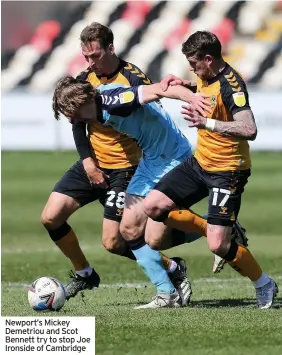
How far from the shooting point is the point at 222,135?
8.12 metres

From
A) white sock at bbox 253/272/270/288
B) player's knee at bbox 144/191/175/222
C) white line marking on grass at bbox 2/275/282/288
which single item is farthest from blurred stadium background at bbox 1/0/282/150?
white sock at bbox 253/272/270/288

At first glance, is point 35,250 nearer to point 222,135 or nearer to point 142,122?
point 142,122

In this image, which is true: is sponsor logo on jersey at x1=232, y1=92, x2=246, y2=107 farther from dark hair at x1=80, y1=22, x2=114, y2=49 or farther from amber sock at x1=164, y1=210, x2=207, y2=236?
dark hair at x1=80, y1=22, x2=114, y2=49

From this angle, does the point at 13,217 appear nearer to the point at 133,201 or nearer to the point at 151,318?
the point at 133,201

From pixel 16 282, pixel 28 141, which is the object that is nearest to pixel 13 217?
pixel 16 282

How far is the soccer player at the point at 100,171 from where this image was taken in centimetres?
881

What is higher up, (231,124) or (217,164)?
(231,124)

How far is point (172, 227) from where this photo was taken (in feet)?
28.3

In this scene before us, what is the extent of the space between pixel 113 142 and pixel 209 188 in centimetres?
113

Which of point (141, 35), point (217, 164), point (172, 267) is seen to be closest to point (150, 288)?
point (172, 267)

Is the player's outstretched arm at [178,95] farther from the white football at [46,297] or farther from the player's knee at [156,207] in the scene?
the white football at [46,297]

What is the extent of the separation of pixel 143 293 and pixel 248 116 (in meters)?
2.53

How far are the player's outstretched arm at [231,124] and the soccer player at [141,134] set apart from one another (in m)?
0.35

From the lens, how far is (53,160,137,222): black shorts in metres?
8.87
